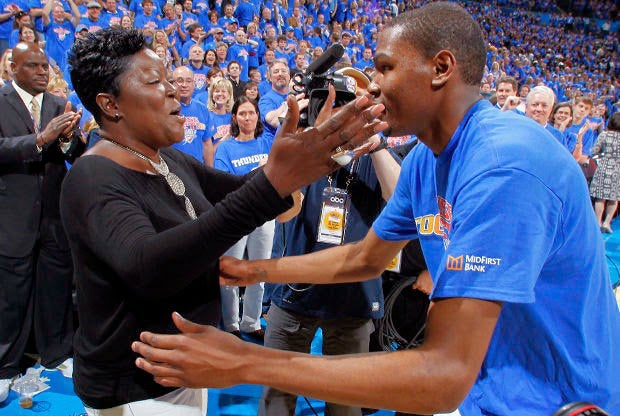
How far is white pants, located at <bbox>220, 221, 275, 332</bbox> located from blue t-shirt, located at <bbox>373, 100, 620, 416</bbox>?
9.93ft

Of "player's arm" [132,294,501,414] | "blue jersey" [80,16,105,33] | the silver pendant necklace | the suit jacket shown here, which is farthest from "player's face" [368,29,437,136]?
"blue jersey" [80,16,105,33]

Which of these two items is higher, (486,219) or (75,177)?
(486,219)

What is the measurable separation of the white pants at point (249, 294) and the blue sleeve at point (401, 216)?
2.54 m

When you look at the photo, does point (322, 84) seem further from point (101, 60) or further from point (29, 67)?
point (29, 67)

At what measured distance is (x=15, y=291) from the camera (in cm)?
338

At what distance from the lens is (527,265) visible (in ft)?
3.17

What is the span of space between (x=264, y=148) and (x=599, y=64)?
82.3 feet

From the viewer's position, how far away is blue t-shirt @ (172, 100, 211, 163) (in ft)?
16.1

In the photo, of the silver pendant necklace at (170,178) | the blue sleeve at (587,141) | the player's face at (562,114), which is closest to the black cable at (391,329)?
the silver pendant necklace at (170,178)

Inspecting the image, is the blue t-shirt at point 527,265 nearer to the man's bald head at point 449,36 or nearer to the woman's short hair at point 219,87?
the man's bald head at point 449,36

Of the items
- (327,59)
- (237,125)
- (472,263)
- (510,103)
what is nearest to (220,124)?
(237,125)

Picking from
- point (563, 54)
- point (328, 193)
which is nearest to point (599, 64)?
point (563, 54)

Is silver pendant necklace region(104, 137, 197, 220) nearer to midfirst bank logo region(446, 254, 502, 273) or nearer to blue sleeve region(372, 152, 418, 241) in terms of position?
blue sleeve region(372, 152, 418, 241)

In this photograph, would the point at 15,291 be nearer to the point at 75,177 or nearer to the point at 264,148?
the point at 264,148
